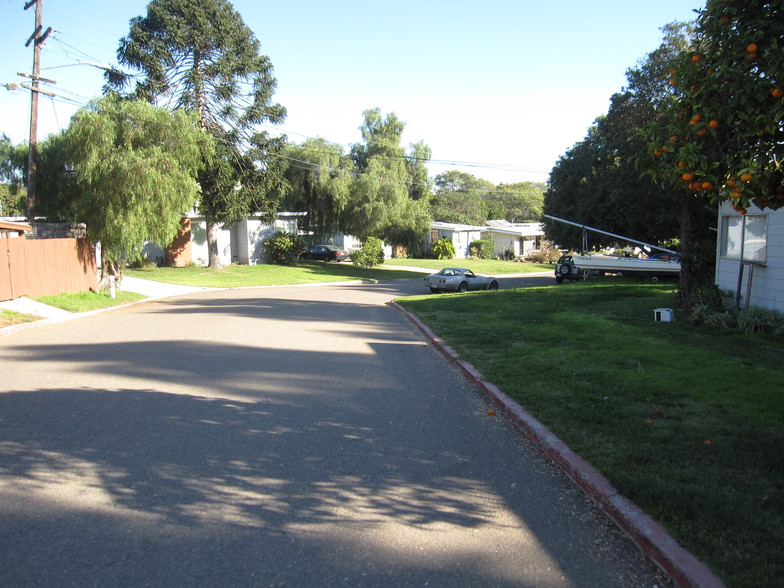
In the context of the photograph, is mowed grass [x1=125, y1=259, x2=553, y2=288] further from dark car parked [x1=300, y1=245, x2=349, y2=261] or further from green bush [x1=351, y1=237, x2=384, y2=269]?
dark car parked [x1=300, y1=245, x2=349, y2=261]

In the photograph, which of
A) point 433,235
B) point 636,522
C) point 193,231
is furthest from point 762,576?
point 433,235

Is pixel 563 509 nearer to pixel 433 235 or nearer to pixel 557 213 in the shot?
pixel 557 213

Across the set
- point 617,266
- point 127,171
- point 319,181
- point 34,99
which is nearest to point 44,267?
point 127,171

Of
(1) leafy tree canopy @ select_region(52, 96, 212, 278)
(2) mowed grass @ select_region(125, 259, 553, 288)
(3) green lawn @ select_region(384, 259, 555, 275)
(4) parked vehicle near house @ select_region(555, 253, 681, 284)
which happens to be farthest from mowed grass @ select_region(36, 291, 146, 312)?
(3) green lawn @ select_region(384, 259, 555, 275)

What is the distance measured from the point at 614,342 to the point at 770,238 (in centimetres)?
476

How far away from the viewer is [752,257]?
13.3 m

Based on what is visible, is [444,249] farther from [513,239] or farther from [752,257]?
[752,257]

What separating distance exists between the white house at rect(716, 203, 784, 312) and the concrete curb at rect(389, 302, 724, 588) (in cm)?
831

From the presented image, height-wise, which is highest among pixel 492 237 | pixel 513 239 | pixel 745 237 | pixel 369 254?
pixel 492 237

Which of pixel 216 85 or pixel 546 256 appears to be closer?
pixel 216 85

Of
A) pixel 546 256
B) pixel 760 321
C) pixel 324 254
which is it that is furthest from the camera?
pixel 546 256

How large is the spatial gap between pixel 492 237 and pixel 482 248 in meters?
Answer: 4.66

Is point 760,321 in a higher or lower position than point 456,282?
higher

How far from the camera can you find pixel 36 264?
18453 mm
